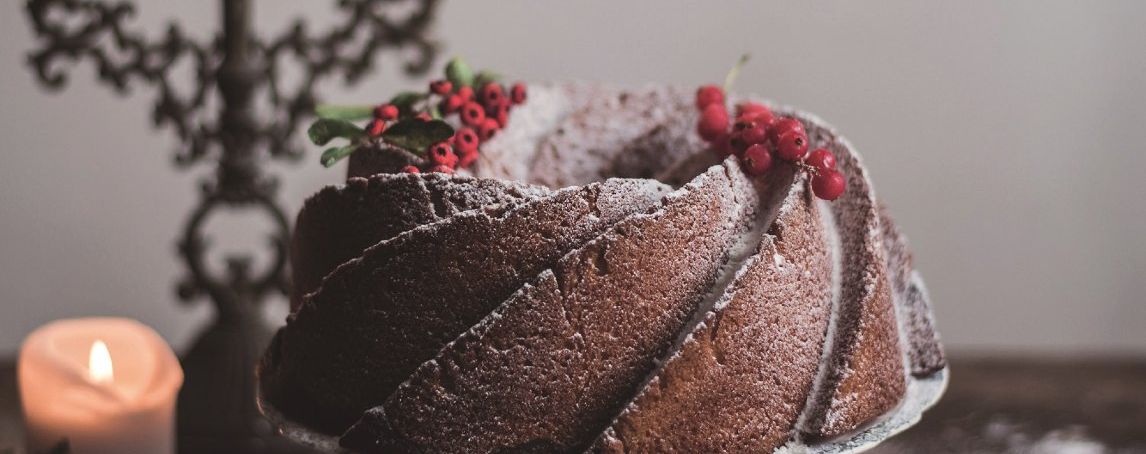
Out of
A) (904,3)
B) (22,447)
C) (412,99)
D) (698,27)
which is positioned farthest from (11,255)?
(904,3)

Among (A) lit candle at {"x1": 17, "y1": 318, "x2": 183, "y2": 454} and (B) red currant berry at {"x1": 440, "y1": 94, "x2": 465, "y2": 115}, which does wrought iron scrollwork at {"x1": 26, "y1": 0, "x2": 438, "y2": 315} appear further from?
(B) red currant berry at {"x1": 440, "y1": 94, "x2": 465, "y2": 115}

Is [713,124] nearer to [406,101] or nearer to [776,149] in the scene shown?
[776,149]

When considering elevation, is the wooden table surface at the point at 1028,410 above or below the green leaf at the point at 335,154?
below

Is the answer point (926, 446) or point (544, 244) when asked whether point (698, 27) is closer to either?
point (926, 446)

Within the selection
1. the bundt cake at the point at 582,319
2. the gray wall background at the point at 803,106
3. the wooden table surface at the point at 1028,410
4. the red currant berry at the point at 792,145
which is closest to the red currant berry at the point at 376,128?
the bundt cake at the point at 582,319

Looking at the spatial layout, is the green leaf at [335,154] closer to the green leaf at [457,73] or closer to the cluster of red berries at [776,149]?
the green leaf at [457,73]

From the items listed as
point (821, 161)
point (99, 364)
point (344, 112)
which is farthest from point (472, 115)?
point (99, 364)
